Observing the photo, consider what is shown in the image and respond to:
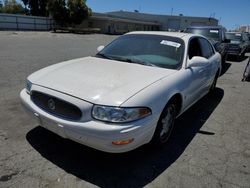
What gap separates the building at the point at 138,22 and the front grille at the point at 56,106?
43.7m

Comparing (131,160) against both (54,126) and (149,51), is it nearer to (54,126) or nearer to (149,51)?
(54,126)

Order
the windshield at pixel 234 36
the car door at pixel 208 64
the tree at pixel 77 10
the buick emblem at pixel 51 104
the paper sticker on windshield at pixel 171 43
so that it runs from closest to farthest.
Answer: the buick emblem at pixel 51 104
the paper sticker on windshield at pixel 171 43
the car door at pixel 208 64
the windshield at pixel 234 36
the tree at pixel 77 10

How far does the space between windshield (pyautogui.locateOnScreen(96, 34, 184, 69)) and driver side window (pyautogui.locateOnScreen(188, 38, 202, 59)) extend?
0.25 metres

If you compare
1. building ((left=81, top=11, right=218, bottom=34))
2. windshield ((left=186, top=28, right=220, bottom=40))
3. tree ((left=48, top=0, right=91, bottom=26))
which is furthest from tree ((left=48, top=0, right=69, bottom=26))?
windshield ((left=186, top=28, right=220, bottom=40))

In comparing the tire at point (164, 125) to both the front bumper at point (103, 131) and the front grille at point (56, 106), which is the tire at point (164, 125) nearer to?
the front bumper at point (103, 131)

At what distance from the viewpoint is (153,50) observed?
12.3 ft

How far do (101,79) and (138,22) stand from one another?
171ft

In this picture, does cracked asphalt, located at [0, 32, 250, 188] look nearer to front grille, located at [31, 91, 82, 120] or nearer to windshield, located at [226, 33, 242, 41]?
front grille, located at [31, 91, 82, 120]

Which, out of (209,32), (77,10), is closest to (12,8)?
(77,10)

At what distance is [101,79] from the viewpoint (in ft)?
9.16

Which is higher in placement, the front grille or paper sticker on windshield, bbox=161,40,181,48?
paper sticker on windshield, bbox=161,40,181,48

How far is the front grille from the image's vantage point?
96.0 inches

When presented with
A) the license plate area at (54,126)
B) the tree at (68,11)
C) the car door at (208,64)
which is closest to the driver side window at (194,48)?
the car door at (208,64)

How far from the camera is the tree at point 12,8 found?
58.9m
